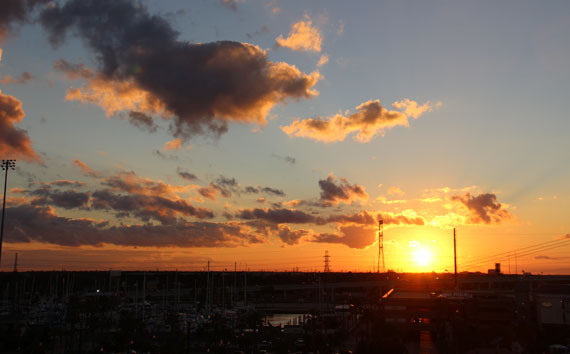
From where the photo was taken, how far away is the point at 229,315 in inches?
4097

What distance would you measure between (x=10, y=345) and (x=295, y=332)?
3964cm

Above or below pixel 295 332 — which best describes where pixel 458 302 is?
above

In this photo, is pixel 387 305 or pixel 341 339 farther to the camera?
pixel 387 305

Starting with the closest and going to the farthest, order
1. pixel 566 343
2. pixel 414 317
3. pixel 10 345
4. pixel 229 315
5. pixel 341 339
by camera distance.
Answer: pixel 10 345 → pixel 566 343 → pixel 341 339 → pixel 414 317 → pixel 229 315

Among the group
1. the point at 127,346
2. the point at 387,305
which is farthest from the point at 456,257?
the point at 127,346

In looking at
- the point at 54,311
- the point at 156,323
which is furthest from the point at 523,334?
the point at 54,311

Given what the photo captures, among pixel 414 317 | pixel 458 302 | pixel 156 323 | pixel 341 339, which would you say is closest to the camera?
pixel 341 339

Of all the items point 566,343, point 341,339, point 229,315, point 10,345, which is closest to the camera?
point 10,345

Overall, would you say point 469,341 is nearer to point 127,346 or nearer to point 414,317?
point 414,317

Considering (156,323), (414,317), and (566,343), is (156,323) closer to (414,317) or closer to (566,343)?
(414,317)

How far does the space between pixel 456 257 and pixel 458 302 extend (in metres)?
33.7

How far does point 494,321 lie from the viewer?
2685 inches

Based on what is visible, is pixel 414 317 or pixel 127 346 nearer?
pixel 127 346

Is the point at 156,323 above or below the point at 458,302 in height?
below
